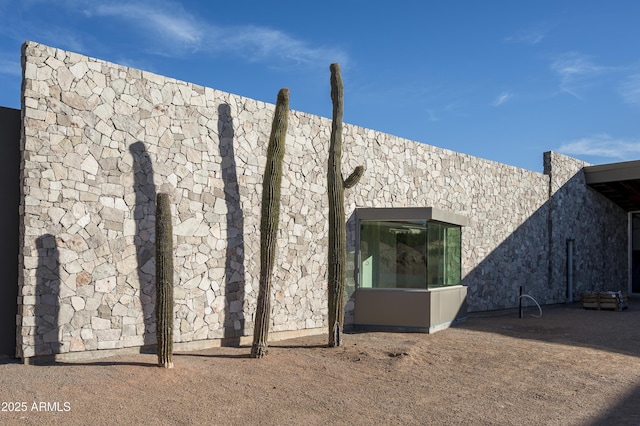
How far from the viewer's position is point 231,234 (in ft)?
38.2

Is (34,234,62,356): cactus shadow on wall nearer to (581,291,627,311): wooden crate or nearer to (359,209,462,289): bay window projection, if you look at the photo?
(359,209,462,289): bay window projection

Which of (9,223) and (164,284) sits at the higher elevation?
(9,223)

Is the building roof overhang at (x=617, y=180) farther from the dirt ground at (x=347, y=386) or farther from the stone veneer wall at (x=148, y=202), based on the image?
the stone veneer wall at (x=148, y=202)

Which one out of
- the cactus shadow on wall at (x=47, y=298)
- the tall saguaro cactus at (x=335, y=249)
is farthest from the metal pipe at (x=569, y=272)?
the cactus shadow on wall at (x=47, y=298)

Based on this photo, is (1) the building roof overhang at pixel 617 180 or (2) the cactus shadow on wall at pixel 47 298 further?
(1) the building roof overhang at pixel 617 180

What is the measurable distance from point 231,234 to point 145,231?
179cm

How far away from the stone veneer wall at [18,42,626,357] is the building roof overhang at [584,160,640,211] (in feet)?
42.7

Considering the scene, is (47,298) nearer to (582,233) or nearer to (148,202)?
(148,202)

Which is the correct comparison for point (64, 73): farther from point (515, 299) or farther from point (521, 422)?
point (515, 299)

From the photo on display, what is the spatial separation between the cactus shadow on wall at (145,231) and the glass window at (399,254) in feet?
17.9

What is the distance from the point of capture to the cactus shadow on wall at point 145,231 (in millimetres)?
10328

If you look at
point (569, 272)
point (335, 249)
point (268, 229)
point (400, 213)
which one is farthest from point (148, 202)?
point (569, 272)

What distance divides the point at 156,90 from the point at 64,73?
1.64 metres

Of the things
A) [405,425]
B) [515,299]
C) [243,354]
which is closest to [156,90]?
[243,354]
